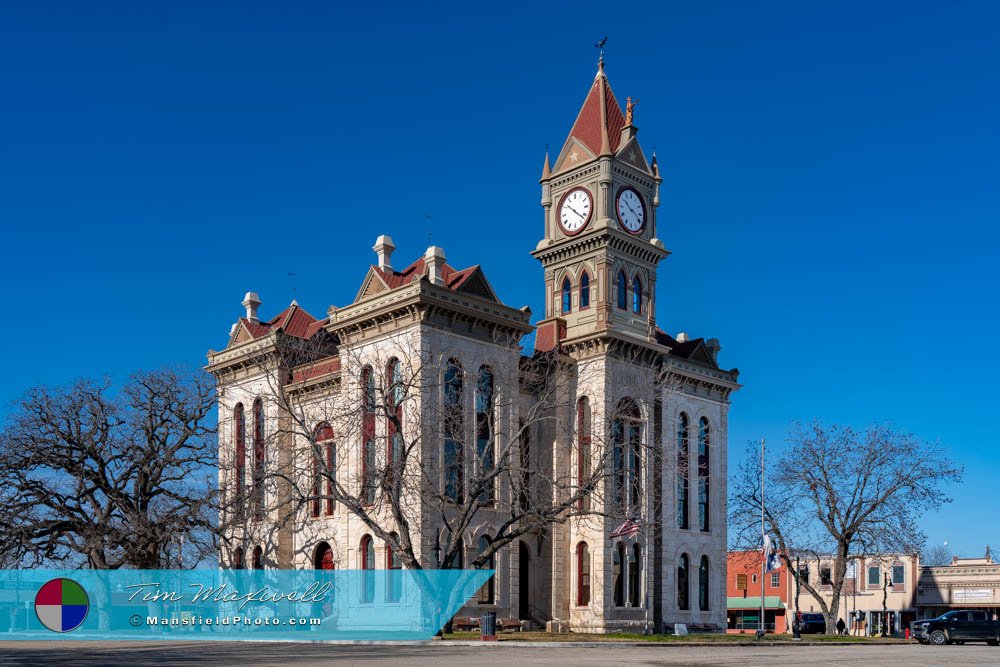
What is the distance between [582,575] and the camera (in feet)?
156

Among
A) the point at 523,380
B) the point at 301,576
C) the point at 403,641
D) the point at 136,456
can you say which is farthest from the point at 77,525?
the point at 523,380

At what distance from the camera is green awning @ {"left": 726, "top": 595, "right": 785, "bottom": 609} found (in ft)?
284

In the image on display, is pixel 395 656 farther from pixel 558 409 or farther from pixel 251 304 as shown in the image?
pixel 251 304

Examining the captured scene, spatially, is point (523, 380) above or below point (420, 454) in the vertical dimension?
above

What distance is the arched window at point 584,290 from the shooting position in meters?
51.4

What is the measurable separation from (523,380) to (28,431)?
20226 mm

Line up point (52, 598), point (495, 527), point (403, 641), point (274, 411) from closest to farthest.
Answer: point (403, 641)
point (52, 598)
point (495, 527)
point (274, 411)

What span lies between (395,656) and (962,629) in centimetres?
3159

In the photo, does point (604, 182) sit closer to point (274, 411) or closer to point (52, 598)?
point (274, 411)

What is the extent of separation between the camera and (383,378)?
42000 mm

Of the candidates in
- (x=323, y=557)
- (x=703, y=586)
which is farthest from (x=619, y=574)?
(x=323, y=557)

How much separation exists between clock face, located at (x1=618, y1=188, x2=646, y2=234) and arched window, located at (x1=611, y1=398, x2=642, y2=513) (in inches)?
349

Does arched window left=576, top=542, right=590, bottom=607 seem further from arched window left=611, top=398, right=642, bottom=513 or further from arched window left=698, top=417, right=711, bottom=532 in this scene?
arched window left=698, top=417, right=711, bottom=532

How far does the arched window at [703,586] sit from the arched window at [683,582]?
102cm
